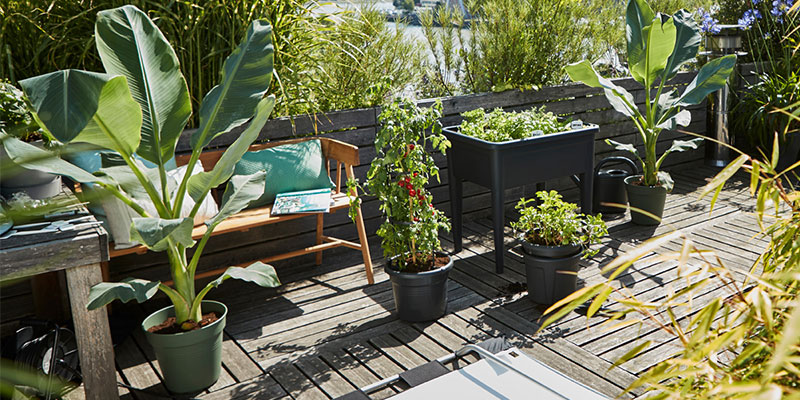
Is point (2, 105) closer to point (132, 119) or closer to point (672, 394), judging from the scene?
point (132, 119)

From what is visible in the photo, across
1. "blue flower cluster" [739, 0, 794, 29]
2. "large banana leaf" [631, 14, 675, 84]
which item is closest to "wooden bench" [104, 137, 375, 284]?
"large banana leaf" [631, 14, 675, 84]

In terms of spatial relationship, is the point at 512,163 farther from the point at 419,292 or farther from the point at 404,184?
the point at 419,292

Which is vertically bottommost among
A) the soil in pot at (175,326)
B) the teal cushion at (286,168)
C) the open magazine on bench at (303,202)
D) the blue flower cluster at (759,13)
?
the soil in pot at (175,326)

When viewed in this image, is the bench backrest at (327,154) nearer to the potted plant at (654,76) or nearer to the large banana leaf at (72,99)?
the large banana leaf at (72,99)

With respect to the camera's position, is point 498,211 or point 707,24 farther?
point 707,24

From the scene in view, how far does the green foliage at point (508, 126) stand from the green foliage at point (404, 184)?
0.70 meters

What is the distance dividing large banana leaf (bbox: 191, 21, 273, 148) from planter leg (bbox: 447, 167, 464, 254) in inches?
66.0

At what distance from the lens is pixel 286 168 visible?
3.84m

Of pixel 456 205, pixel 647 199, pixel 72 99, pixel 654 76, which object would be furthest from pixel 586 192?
pixel 72 99

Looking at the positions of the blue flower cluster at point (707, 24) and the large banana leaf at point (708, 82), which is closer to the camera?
the large banana leaf at point (708, 82)

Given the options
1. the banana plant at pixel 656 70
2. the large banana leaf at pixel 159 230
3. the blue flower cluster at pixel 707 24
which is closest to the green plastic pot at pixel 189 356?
the large banana leaf at pixel 159 230

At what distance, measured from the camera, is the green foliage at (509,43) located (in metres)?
4.82

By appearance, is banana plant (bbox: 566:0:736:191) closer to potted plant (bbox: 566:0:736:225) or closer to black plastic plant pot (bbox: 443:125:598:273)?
potted plant (bbox: 566:0:736:225)

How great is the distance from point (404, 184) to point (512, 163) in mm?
858
